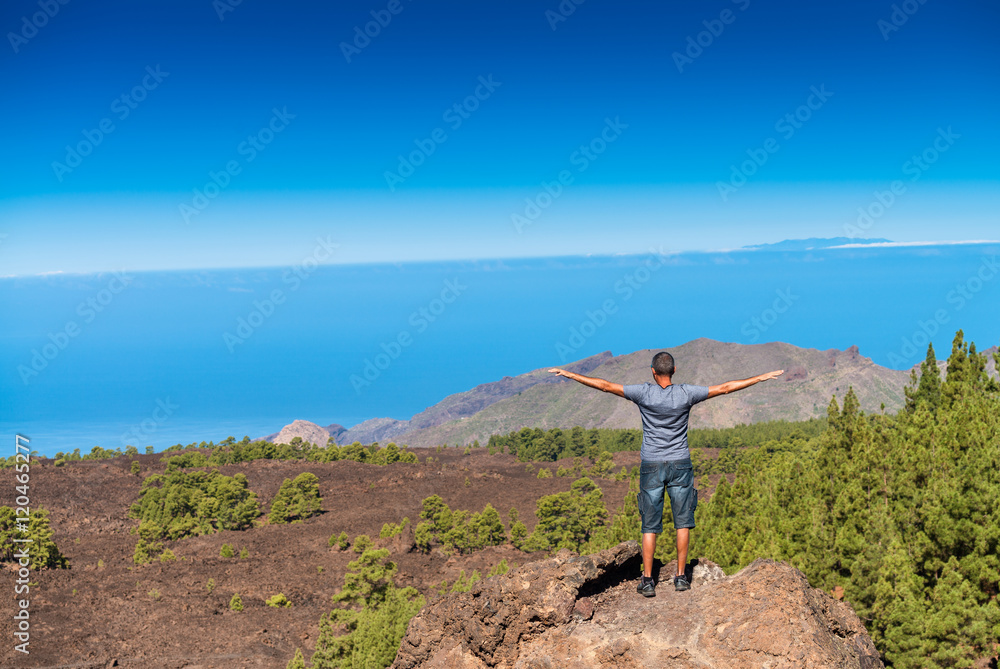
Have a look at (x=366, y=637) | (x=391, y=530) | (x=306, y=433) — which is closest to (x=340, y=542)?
(x=391, y=530)

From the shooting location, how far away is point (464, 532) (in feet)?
143

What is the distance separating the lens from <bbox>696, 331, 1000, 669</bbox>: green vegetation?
15.4 metres

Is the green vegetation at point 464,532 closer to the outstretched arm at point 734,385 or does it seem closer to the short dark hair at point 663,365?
the outstretched arm at point 734,385

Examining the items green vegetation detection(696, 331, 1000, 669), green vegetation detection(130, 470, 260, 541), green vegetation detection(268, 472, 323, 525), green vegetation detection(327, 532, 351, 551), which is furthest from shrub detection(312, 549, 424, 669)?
green vegetation detection(130, 470, 260, 541)

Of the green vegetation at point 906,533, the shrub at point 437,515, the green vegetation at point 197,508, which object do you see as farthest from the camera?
the green vegetation at point 197,508

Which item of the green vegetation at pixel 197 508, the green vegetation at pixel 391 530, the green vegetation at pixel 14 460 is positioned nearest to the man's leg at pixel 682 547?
the green vegetation at pixel 391 530

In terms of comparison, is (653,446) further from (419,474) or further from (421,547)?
(419,474)

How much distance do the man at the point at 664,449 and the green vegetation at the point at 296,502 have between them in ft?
155

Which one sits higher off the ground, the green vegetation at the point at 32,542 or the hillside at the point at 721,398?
the hillside at the point at 721,398

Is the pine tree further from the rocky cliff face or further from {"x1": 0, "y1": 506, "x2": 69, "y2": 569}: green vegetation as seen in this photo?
{"x1": 0, "y1": 506, "x2": 69, "y2": 569}: green vegetation

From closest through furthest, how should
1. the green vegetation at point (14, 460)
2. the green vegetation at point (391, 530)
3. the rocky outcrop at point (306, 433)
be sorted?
the green vegetation at point (391, 530)
the green vegetation at point (14, 460)
the rocky outcrop at point (306, 433)

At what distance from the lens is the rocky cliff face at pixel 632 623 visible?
24.3 feet

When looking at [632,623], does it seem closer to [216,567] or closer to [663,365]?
[663,365]

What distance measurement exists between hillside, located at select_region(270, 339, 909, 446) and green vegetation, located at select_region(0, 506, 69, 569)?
9538 centimetres
